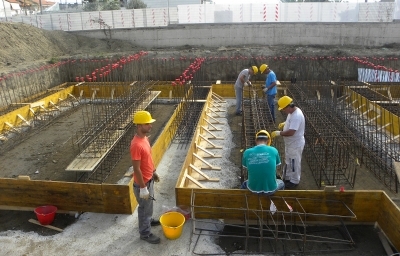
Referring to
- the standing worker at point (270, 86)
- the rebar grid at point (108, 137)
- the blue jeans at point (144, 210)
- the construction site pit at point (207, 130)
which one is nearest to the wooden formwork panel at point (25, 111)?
the construction site pit at point (207, 130)

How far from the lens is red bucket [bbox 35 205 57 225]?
500 cm

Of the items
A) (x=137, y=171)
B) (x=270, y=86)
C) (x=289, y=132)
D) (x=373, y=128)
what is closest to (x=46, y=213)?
(x=137, y=171)

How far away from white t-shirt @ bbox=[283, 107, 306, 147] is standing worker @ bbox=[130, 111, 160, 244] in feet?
7.84

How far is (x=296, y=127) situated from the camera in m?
5.30

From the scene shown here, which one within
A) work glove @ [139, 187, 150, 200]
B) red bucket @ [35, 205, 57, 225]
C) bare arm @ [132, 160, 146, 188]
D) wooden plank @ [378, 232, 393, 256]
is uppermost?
bare arm @ [132, 160, 146, 188]

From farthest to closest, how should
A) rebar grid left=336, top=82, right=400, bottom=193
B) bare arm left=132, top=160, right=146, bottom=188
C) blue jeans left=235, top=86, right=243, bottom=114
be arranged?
1. blue jeans left=235, top=86, right=243, bottom=114
2. rebar grid left=336, top=82, right=400, bottom=193
3. bare arm left=132, top=160, right=146, bottom=188

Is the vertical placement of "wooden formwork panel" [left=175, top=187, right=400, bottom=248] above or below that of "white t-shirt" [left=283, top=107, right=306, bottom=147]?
below

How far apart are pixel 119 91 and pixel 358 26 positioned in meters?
15.1

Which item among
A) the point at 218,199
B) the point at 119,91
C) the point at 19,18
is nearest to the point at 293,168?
the point at 218,199

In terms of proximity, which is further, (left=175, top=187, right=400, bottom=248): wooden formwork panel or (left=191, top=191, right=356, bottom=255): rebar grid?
(left=175, top=187, right=400, bottom=248): wooden formwork panel

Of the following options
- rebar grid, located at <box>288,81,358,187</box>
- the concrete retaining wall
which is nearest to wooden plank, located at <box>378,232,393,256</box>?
rebar grid, located at <box>288,81,358,187</box>

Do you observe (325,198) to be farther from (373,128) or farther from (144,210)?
(373,128)

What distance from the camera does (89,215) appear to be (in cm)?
529

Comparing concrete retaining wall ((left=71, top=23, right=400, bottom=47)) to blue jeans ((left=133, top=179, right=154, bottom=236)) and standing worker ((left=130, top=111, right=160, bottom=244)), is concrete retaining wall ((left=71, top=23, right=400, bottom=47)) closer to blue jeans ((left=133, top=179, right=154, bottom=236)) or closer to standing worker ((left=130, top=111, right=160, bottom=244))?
standing worker ((left=130, top=111, right=160, bottom=244))
